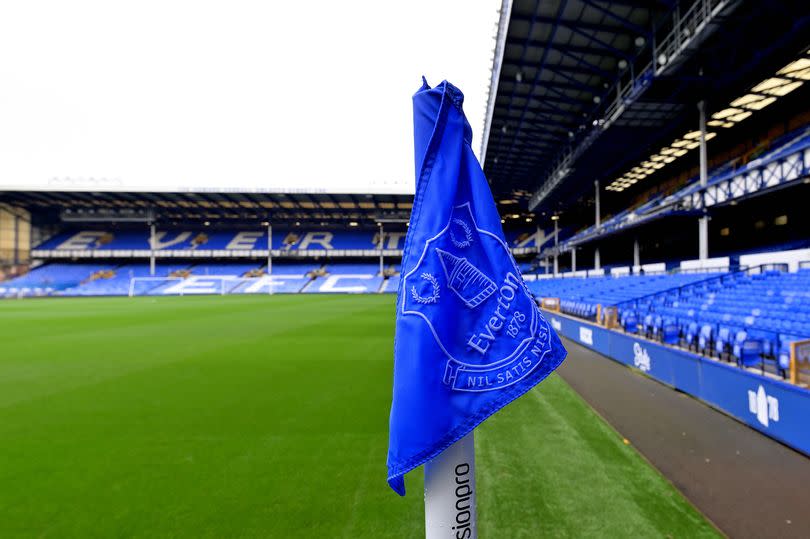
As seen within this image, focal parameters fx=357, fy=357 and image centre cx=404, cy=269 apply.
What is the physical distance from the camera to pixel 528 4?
44.8 ft

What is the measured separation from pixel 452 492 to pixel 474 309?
0.55m

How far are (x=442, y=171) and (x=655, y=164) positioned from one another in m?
32.6

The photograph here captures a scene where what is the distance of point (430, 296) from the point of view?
1092 mm

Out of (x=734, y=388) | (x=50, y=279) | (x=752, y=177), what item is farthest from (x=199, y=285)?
(x=752, y=177)

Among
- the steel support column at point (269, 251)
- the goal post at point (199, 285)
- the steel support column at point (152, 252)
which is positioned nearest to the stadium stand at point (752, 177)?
the goal post at point (199, 285)

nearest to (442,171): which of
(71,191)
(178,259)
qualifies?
(71,191)

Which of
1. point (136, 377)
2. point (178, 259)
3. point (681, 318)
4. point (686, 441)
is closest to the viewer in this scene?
point (686, 441)

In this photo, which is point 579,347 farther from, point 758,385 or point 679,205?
point 679,205

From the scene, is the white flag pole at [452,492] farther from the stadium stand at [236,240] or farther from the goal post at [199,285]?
the stadium stand at [236,240]

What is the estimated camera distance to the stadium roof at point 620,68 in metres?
12.5

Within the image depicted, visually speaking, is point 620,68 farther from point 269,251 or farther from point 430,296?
point 269,251

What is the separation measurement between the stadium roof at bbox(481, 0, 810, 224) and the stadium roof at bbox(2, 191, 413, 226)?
21806 mm

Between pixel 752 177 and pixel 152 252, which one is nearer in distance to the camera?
pixel 752 177

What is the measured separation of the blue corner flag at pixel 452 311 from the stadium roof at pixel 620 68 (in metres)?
14.8
